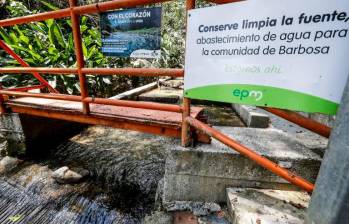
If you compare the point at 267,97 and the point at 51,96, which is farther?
the point at 51,96

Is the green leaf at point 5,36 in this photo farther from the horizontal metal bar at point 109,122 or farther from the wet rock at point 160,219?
the wet rock at point 160,219

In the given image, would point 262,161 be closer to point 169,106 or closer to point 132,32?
point 169,106

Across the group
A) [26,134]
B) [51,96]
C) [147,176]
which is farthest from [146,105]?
[26,134]

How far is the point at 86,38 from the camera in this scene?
578 cm

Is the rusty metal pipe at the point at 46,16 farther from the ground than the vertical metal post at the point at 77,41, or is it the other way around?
the rusty metal pipe at the point at 46,16

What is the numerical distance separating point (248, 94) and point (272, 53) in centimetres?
27

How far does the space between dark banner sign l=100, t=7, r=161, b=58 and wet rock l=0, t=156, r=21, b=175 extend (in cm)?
231

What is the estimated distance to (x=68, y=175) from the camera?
2.71m

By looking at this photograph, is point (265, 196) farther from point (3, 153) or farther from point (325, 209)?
point (3, 153)

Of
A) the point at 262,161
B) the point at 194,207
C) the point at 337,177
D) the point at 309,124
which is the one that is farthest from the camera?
the point at 194,207

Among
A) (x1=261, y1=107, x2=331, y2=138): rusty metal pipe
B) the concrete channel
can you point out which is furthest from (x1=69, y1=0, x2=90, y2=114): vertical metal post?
(x1=261, y1=107, x2=331, y2=138): rusty metal pipe

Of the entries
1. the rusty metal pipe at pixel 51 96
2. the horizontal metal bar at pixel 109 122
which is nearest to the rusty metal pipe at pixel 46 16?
the rusty metal pipe at pixel 51 96

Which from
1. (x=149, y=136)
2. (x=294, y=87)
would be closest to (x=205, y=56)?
(x=294, y=87)

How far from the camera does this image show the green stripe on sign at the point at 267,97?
111 centimetres
